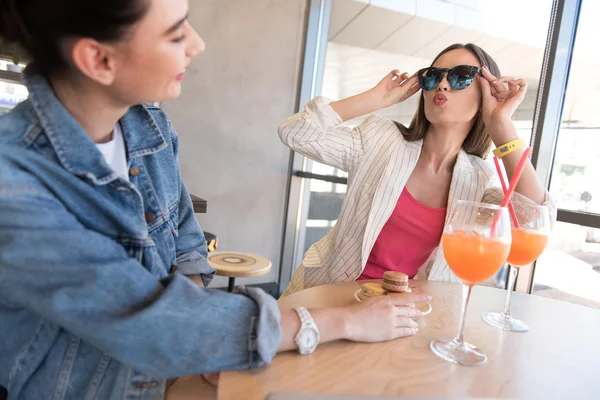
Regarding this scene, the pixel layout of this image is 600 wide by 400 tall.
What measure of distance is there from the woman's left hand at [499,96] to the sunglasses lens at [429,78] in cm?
18

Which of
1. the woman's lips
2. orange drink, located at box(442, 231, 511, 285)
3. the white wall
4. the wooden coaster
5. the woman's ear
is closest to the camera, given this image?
the woman's ear

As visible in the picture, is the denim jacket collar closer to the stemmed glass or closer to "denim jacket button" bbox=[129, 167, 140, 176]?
"denim jacket button" bbox=[129, 167, 140, 176]

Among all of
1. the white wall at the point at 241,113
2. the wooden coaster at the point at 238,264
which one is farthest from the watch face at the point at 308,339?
the white wall at the point at 241,113

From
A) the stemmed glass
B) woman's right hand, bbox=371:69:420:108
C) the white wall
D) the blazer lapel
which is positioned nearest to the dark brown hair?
the stemmed glass

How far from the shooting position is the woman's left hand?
5.21ft

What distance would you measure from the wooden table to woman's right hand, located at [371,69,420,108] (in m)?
1.05

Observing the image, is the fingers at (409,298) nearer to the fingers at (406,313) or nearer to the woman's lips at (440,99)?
the fingers at (406,313)

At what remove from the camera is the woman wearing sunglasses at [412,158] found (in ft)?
5.39

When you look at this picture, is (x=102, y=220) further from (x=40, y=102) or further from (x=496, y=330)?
(x=496, y=330)

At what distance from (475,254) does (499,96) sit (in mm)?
1075

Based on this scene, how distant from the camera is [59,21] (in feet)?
2.31

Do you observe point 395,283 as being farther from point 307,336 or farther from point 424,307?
point 307,336

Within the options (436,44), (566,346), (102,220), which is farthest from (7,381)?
(436,44)

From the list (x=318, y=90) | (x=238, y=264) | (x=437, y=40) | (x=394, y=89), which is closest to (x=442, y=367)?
(x=394, y=89)
